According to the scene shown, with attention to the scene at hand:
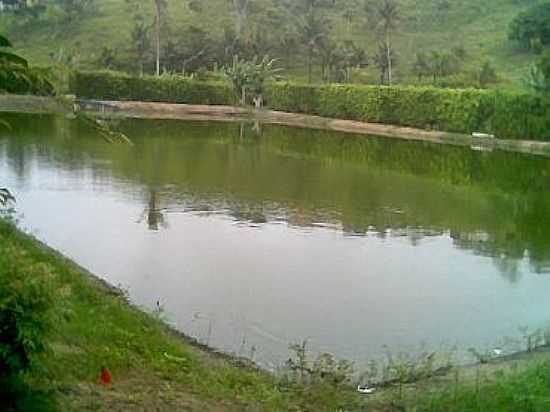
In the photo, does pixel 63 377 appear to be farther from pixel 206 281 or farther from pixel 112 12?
pixel 112 12

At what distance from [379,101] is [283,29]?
2000 cm

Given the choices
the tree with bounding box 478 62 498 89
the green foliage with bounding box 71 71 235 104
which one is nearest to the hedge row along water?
the green foliage with bounding box 71 71 235 104

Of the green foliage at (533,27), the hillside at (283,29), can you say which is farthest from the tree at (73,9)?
the green foliage at (533,27)

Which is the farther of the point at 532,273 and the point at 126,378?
the point at 532,273

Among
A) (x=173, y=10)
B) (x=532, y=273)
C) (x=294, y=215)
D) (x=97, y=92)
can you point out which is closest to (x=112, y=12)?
(x=173, y=10)

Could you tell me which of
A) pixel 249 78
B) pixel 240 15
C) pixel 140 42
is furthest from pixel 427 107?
pixel 240 15

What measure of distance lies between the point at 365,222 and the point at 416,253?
8.46 feet

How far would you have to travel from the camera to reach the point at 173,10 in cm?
6075

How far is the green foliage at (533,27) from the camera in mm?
50906

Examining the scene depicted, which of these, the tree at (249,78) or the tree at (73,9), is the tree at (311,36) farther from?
the tree at (73,9)

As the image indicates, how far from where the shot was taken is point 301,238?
47.0 feet

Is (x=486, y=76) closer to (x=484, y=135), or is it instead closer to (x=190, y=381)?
(x=484, y=135)

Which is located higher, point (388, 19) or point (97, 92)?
point (388, 19)

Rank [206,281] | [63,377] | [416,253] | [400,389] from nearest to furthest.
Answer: [63,377] < [400,389] < [206,281] < [416,253]
